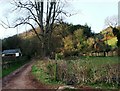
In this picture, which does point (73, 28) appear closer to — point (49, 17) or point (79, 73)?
point (49, 17)

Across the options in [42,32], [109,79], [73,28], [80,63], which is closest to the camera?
[109,79]

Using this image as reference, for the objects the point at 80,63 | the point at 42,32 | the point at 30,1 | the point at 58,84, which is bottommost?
the point at 58,84

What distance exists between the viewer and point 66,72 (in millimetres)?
15062

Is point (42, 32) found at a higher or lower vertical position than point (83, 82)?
higher

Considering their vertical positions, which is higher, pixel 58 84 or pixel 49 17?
pixel 49 17

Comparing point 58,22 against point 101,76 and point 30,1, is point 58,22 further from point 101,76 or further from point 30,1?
point 101,76

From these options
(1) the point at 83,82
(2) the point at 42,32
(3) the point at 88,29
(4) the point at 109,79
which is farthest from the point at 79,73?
(3) the point at 88,29

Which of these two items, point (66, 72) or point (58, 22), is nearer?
point (66, 72)

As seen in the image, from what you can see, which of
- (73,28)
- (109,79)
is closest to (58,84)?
(109,79)

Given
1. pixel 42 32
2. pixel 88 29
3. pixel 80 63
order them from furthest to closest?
pixel 88 29, pixel 42 32, pixel 80 63

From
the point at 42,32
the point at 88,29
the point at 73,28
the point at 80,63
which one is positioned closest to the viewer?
the point at 80,63

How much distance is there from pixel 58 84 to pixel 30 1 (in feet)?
54.7

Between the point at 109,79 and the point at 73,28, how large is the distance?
4712 cm

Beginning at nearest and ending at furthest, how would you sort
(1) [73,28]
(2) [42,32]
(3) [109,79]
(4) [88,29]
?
(3) [109,79], (2) [42,32], (1) [73,28], (4) [88,29]
